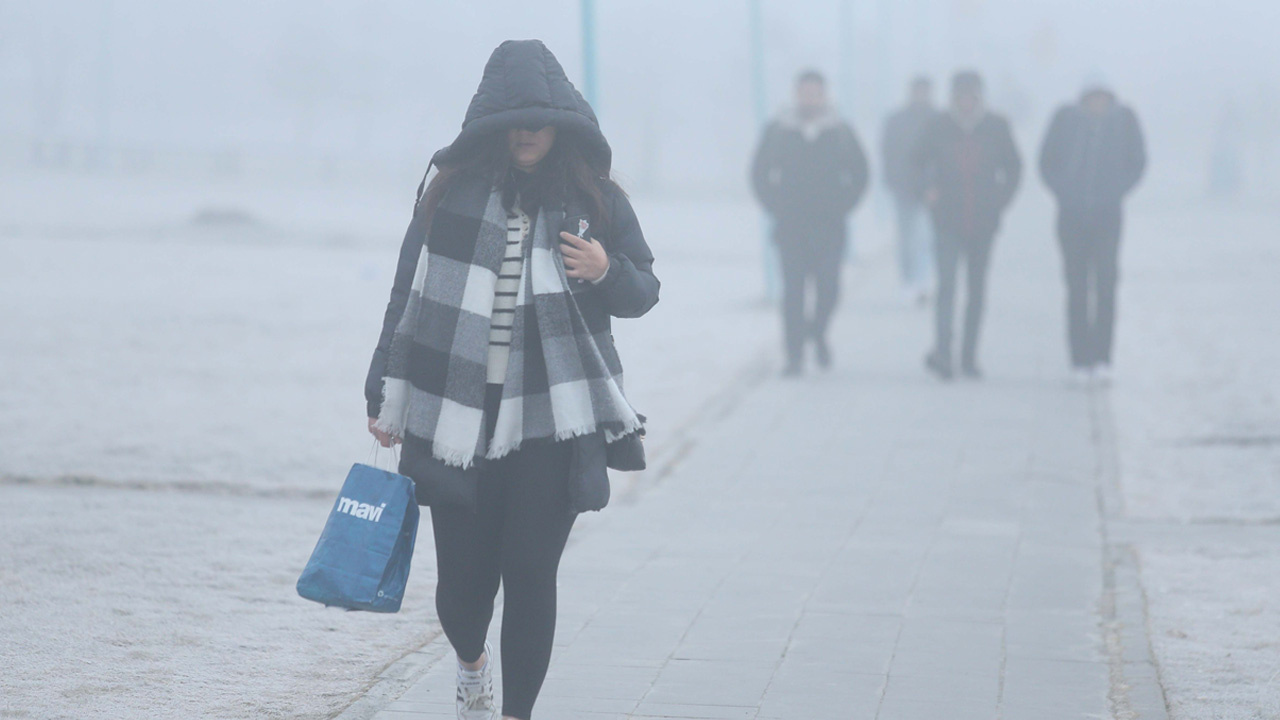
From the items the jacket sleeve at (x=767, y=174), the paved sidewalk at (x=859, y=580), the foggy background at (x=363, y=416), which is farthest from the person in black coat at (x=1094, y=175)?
the jacket sleeve at (x=767, y=174)

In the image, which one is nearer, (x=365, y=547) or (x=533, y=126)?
(x=533, y=126)

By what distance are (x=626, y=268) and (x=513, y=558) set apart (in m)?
0.68

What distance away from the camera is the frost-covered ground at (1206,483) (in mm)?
5082

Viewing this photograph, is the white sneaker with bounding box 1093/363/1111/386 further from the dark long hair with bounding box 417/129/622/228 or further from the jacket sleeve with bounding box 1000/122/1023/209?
the dark long hair with bounding box 417/129/622/228

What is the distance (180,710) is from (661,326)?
11.1 meters

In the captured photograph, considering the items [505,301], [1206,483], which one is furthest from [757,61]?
[505,301]

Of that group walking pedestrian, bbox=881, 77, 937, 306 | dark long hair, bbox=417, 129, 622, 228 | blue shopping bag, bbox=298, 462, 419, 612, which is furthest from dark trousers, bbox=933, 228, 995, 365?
blue shopping bag, bbox=298, 462, 419, 612

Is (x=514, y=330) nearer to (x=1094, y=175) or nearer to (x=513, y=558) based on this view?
(x=513, y=558)

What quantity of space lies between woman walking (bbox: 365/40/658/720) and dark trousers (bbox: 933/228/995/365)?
7.31 m

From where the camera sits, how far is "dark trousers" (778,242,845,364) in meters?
11.2

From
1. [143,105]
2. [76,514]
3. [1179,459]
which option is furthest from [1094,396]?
[143,105]

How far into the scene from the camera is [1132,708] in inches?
182

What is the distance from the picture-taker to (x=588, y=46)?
1210 cm

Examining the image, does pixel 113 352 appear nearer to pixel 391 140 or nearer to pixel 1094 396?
pixel 1094 396
